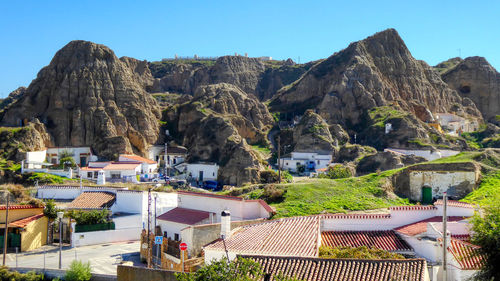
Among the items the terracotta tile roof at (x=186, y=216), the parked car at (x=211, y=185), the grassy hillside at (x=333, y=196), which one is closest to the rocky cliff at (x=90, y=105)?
the parked car at (x=211, y=185)

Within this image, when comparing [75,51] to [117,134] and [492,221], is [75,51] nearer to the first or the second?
[117,134]

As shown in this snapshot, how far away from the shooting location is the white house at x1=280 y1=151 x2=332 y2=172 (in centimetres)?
6469

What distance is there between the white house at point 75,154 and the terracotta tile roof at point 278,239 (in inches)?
1891

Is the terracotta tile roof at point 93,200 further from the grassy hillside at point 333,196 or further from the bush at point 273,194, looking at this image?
the bush at point 273,194

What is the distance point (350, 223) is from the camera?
25516 millimetres

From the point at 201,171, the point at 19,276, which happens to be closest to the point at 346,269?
the point at 19,276

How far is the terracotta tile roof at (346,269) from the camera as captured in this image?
54.5 feet

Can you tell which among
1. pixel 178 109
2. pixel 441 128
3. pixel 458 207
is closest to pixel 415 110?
pixel 441 128

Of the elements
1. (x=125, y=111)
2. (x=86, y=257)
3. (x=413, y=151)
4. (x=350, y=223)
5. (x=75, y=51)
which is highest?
(x=75, y=51)

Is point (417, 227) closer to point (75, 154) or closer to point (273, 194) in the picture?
point (273, 194)

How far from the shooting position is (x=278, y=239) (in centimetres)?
2198

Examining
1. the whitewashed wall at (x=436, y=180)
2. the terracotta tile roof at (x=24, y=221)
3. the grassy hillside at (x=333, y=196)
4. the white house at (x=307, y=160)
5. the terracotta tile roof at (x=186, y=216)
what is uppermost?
the white house at (x=307, y=160)

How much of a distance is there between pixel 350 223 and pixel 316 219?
6.48ft

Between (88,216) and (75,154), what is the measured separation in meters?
37.9
